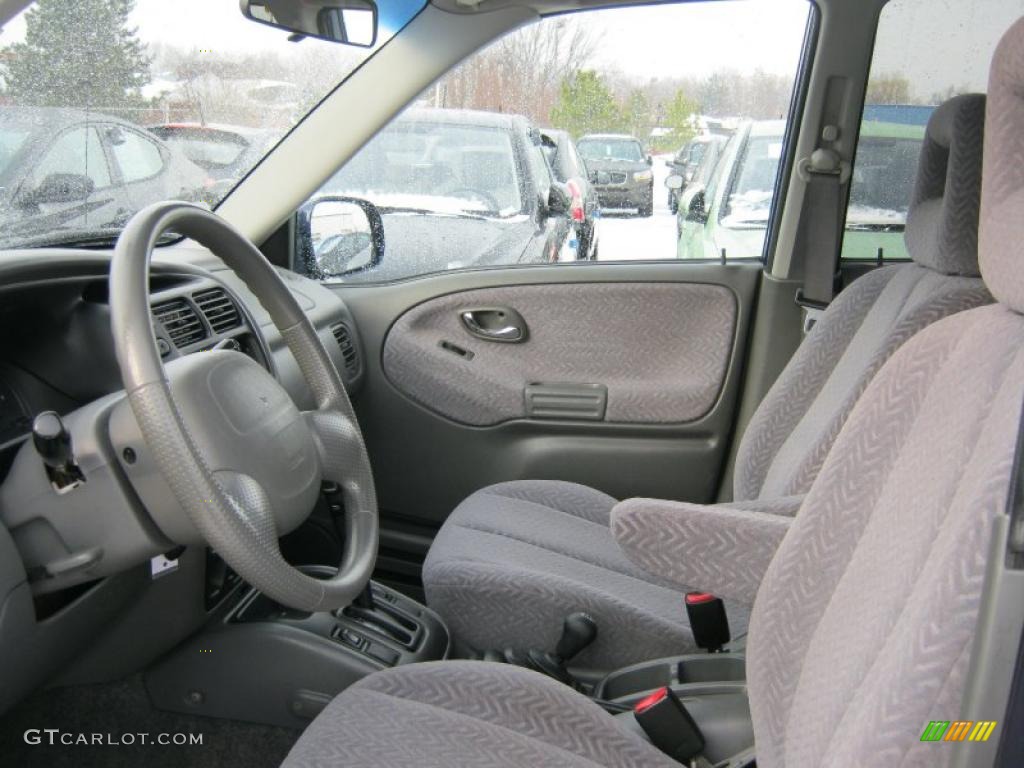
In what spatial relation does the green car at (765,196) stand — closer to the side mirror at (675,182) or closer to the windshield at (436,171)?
the side mirror at (675,182)

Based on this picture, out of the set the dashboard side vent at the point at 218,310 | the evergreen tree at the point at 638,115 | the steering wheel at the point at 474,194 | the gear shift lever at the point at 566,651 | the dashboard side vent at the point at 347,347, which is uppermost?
the evergreen tree at the point at 638,115

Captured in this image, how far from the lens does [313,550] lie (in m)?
2.28

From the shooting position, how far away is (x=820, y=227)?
95.9 inches

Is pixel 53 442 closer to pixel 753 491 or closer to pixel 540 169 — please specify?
pixel 753 491

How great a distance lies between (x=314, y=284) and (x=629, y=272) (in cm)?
77

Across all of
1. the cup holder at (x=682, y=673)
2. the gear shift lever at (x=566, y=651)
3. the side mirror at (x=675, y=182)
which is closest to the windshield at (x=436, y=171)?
the side mirror at (x=675, y=182)

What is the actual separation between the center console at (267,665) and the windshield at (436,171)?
3.22 feet

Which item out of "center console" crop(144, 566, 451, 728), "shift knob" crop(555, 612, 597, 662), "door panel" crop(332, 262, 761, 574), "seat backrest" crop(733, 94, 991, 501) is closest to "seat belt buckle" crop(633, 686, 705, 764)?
"shift knob" crop(555, 612, 597, 662)

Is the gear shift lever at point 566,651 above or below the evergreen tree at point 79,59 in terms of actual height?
below

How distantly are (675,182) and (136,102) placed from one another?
48.1 inches

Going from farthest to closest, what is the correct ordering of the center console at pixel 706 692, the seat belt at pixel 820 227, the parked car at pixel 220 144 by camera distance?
the seat belt at pixel 820 227 → the parked car at pixel 220 144 → the center console at pixel 706 692

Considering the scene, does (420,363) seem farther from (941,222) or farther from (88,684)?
(941,222)

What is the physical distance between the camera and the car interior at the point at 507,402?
103 centimetres

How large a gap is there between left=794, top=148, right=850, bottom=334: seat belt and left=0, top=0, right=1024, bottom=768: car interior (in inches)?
0.4
